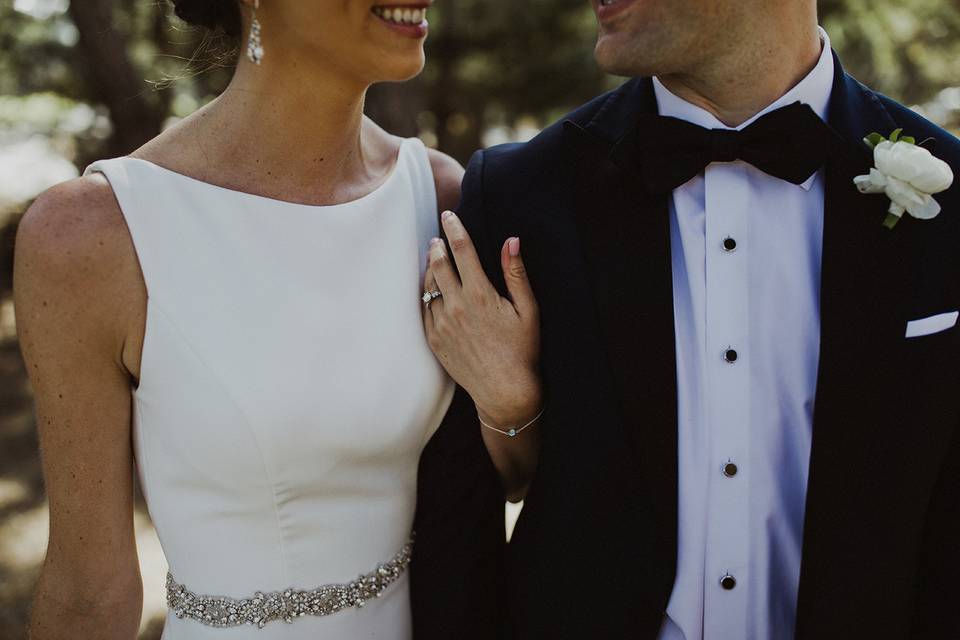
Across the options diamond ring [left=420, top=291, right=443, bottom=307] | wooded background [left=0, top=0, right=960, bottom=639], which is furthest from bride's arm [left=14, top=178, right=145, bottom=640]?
Answer: wooded background [left=0, top=0, right=960, bottom=639]

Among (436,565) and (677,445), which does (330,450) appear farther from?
(677,445)

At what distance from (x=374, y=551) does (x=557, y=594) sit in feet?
1.50

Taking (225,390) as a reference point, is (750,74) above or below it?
above

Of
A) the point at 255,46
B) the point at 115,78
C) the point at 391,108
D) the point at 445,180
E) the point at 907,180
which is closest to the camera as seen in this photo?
the point at 907,180

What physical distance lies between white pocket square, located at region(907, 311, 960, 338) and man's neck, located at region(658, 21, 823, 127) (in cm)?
61

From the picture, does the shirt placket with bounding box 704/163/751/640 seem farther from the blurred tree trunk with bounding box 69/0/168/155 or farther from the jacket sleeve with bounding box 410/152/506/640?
the blurred tree trunk with bounding box 69/0/168/155

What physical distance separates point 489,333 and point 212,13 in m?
1.05

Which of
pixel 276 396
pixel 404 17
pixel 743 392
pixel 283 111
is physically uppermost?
pixel 404 17

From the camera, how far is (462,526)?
6.85 ft

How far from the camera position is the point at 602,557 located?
1.89 meters

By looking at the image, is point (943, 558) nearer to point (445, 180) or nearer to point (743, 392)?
point (743, 392)

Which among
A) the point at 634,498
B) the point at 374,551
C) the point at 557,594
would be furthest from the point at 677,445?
the point at 374,551

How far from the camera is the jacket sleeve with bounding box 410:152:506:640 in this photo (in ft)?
6.85

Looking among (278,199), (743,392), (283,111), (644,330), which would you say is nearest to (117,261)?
(278,199)
